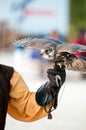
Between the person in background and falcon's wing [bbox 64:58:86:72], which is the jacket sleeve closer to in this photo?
the person in background

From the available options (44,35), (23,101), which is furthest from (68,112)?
(44,35)

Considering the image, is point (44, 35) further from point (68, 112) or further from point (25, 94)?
point (25, 94)

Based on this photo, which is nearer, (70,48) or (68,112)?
(70,48)

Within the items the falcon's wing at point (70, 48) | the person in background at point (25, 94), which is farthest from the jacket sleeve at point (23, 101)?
the falcon's wing at point (70, 48)

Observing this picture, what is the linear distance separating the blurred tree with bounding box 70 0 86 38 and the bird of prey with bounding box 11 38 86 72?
24923 mm

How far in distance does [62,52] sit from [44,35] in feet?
57.2

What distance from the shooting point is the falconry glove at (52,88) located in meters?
3.42

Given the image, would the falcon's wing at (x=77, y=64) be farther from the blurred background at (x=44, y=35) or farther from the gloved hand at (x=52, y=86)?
the blurred background at (x=44, y=35)

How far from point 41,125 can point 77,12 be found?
78.0 ft

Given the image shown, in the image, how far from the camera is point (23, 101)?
3537 millimetres

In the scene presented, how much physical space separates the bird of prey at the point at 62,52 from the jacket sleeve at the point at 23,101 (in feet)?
0.82

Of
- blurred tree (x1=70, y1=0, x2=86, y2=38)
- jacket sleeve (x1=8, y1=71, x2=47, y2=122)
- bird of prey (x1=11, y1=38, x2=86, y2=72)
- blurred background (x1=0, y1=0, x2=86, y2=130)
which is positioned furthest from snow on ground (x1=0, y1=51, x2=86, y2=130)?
blurred tree (x1=70, y1=0, x2=86, y2=38)

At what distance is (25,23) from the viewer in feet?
75.2

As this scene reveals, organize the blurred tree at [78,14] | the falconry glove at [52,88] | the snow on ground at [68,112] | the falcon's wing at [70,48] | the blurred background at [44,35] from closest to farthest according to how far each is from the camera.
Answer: the falcon's wing at [70,48], the falconry glove at [52,88], the snow on ground at [68,112], the blurred background at [44,35], the blurred tree at [78,14]
